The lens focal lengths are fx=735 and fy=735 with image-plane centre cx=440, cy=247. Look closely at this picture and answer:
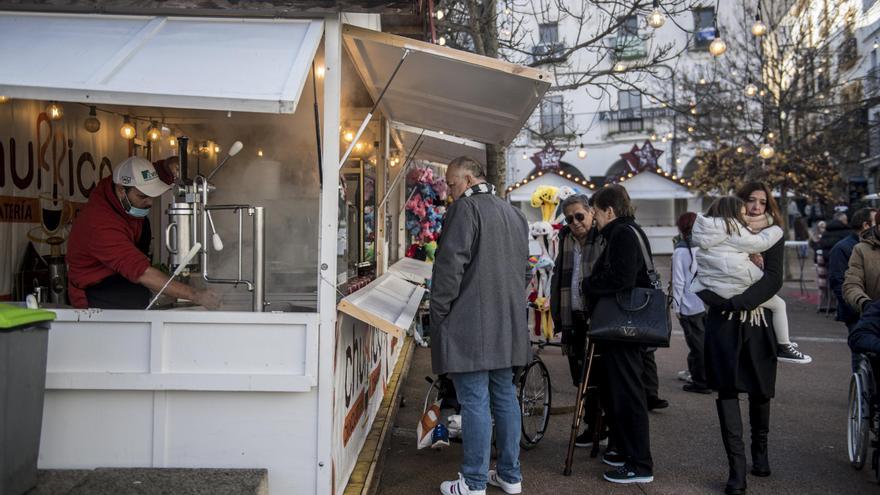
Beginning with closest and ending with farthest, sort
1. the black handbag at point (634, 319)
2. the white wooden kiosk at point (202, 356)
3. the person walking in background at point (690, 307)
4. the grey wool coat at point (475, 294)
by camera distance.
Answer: the white wooden kiosk at point (202, 356), the grey wool coat at point (475, 294), the black handbag at point (634, 319), the person walking in background at point (690, 307)

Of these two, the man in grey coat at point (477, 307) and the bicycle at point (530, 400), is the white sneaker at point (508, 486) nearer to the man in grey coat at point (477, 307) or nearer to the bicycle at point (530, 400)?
the man in grey coat at point (477, 307)

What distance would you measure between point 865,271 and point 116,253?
16.6 feet

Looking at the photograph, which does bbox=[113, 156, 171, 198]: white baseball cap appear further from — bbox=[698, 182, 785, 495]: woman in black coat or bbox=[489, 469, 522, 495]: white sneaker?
bbox=[698, 182, 785, 495]: woman in black coat

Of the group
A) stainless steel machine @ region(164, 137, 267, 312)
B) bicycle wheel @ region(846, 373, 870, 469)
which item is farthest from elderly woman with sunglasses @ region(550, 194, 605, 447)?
stainless steel machine @ region(164, 137, 267, 312)

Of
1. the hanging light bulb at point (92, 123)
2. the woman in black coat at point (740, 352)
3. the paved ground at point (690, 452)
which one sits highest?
the hanging light bulb at point (92, 123)

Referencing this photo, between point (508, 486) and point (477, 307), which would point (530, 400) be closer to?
point (508, 486)

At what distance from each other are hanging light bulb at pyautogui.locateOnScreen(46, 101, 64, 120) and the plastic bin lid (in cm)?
304

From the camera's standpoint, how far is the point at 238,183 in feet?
19.4

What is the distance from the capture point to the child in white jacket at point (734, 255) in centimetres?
457

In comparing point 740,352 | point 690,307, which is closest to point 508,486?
point 740,352

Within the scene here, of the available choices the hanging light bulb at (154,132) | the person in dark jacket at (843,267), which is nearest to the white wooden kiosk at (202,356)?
the hanging light bulb at (154,132)

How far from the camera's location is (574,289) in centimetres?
577

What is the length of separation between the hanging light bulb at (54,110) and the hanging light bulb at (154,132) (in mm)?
834

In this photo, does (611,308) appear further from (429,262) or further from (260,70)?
(429,262)
